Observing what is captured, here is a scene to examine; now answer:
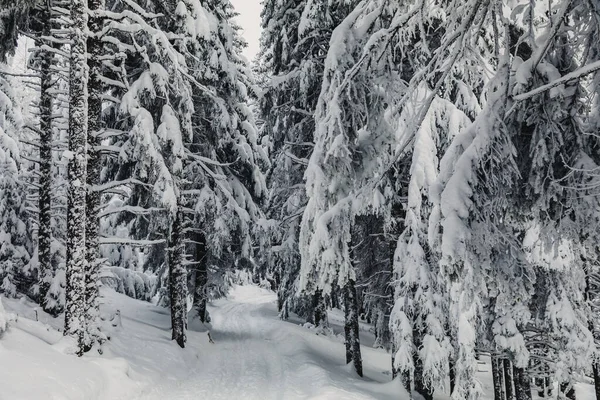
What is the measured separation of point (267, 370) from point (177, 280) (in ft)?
14.1

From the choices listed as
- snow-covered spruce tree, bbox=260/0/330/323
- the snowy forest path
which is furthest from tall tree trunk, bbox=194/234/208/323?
snow-covered spruce tree, bbox=260/0/330/323

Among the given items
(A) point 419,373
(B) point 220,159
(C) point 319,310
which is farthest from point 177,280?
(A) point 419,373

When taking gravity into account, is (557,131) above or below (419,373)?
above

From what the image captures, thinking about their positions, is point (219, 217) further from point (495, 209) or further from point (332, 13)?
point (495, 209)

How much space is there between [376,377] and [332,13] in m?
12.0

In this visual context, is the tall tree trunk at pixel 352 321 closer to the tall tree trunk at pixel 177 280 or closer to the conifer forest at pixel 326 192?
the conifer forest at pixel 326 192

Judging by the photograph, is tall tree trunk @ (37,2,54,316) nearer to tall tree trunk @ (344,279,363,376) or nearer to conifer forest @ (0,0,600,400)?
conifer forest @ (0,0,600,400)

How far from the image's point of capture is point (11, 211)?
1512 cm

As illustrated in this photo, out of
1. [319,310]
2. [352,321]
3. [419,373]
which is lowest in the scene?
[419,373]

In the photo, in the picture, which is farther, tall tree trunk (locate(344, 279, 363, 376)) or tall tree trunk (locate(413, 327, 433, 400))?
tall tree trunk (locate(344, 279, 363, 376))

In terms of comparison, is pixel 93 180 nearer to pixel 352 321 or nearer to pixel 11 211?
pixel 352 321

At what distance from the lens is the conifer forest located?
3.75 m

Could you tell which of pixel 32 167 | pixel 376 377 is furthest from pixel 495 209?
pixel 32 167

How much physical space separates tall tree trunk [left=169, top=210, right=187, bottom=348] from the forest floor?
1.77 feet
